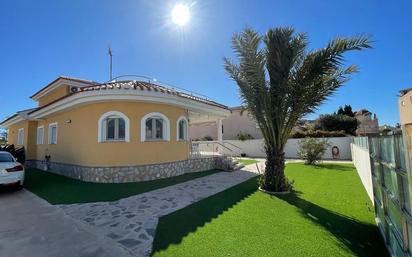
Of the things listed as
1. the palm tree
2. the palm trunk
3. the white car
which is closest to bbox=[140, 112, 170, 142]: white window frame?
the palm tree

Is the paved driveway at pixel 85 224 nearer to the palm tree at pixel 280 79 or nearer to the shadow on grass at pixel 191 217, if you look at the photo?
the shadow on grass at pixel 191 217

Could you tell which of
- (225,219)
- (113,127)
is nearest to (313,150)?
(225,219)

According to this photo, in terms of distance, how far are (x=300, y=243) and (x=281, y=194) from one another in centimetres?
453

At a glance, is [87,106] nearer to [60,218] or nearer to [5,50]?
[60,218]

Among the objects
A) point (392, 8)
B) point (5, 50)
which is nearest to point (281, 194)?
point (392, 8)

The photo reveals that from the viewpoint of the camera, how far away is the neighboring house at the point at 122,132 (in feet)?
37.3

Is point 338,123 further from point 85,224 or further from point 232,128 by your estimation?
point 85,224

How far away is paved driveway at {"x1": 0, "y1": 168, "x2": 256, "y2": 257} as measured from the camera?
4.59 m

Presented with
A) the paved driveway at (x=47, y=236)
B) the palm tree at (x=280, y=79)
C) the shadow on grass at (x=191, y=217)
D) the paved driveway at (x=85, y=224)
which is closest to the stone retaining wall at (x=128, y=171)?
the paved driveway at (x=85, y=224)

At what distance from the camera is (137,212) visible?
693cm

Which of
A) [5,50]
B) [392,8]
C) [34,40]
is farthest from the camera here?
[5,50]

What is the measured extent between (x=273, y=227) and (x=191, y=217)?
7.84ft

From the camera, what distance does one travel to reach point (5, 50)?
14.5 m

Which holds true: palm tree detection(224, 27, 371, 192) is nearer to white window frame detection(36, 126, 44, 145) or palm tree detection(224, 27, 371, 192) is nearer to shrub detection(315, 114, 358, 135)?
white window frame detection(36, 126, 44, 145)
